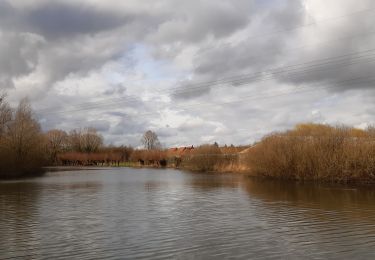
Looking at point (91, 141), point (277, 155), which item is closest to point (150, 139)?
point (91, 141)

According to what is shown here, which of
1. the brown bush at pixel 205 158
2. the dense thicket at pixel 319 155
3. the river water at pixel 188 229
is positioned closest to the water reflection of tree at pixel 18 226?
the river water at pixel 188 229

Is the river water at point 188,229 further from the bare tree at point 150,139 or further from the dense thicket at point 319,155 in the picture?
the bare tree at point 150,139

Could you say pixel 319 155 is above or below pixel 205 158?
below

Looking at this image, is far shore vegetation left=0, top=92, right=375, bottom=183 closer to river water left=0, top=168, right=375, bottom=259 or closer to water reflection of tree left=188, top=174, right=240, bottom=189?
water reflection of tree left=188, top=174, right=240, bottom=189

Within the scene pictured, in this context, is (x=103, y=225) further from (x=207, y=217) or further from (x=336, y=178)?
(x=336, y=178)

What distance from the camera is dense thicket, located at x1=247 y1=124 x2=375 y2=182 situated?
39.4 meters

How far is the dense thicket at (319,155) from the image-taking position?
129 feet

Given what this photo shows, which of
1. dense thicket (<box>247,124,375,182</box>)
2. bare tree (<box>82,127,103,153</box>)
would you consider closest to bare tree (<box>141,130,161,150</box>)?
bare tree (<box>82,127,103,153</box>)

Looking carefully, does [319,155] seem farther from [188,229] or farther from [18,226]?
[18,226]

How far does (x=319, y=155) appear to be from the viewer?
142 feet

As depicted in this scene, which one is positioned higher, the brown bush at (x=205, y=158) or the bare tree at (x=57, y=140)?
the bare tree at (x=57, y=140)

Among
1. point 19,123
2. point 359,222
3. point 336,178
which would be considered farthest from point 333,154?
point 19,123

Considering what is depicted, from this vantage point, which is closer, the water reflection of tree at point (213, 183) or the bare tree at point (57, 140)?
the water reflection of tree at point (213, 183)

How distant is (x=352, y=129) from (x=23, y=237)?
3744cm
